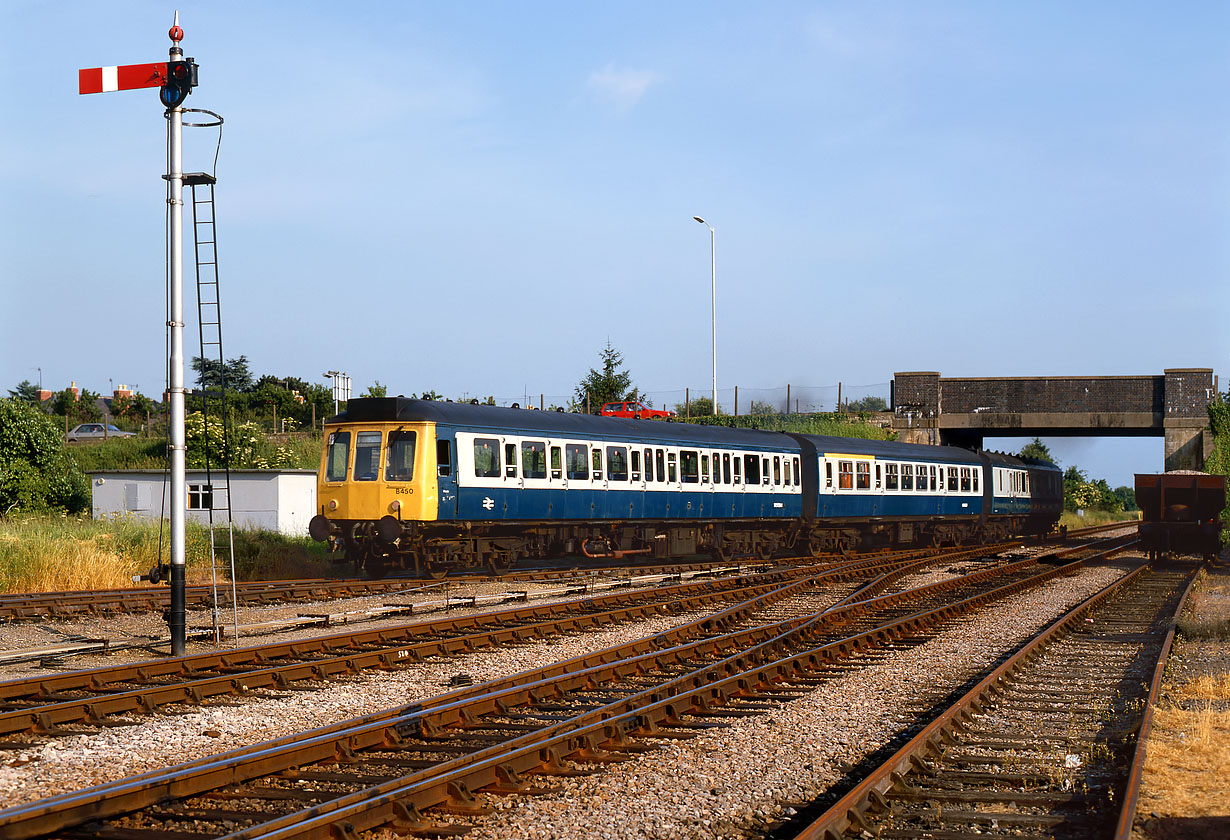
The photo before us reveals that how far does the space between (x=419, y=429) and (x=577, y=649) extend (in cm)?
789

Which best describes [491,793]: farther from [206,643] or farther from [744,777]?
[206,643]

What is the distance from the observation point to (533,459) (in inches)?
896

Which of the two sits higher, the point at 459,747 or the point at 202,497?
the point at 202,497

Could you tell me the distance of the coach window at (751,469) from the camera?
97.1 feet

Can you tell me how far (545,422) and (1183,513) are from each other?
18355 mm

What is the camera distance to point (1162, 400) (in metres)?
47.6

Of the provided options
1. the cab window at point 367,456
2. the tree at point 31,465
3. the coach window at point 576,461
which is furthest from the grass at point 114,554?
the tree at point 31,465

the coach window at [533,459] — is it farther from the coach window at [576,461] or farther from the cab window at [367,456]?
the cab window at [367,456]

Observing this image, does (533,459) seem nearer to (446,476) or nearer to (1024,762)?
(446,476)

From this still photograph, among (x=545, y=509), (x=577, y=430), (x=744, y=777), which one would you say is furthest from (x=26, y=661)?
(x=577, y=430)

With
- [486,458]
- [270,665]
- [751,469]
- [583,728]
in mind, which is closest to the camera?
[583,728]

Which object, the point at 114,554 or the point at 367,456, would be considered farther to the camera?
the point at 367,456

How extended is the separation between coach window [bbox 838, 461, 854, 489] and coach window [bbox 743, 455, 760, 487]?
12.3 feet

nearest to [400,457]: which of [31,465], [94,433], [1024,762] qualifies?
[1024,762]
